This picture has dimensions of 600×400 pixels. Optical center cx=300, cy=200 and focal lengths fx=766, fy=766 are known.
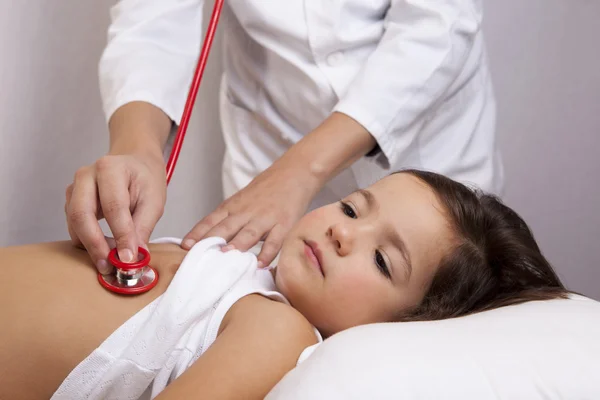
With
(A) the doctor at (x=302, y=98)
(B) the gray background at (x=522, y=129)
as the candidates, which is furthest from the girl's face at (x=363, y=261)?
(B) the gray background at (x=522, y=129)

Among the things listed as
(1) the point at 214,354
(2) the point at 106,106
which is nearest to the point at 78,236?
(1) the point at 214,354

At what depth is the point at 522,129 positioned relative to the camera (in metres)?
2.09

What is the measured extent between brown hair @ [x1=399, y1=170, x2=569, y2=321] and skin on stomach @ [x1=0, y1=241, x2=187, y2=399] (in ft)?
1.29

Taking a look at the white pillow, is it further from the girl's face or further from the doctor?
the doctor

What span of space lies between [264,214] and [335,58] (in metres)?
Result: 0.36

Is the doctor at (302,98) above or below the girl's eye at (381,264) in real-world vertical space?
above

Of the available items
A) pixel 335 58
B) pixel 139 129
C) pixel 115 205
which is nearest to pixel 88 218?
pixel 115 205

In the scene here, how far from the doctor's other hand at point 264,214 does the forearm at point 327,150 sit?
1 cm

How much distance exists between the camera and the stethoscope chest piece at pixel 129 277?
0.97 metres

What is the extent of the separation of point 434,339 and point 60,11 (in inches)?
44.3

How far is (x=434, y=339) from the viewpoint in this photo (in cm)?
82

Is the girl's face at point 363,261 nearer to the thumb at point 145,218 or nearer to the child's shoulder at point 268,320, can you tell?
the child's shoulder at point 268,320

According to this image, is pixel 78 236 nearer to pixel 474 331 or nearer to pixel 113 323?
pixel 113 323

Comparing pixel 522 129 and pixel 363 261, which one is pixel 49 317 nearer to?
pixel 363 261
